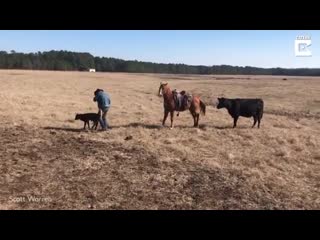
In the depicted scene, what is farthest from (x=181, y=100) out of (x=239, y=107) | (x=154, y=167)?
(x=154, y=167)

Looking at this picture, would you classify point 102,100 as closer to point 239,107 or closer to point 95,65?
point 239,107

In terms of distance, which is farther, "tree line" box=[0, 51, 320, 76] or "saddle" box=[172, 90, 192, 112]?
"tree line" box=[0, 51, 320, 76]

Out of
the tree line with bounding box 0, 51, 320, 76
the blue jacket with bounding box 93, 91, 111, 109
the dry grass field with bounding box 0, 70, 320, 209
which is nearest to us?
the dry grass field with bounding box 0, 70, 320, 209

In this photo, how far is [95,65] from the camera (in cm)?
13512

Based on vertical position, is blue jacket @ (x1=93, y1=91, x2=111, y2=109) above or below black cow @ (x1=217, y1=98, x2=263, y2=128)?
above

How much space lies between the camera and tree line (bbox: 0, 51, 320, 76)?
378 feet

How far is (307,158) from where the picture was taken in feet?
43.4

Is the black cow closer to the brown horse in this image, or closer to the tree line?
the brown horse

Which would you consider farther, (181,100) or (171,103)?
(181,100)

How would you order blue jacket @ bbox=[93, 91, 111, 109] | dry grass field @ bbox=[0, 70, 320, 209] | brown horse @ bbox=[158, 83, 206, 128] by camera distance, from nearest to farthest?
1. dry grass field @ bbox=[0, 70, 320, 209]
2. blue jacket @ bbox=[93, 91, 111, 109]
3. brown horse @ bbox=[158, 83, 206, 128]

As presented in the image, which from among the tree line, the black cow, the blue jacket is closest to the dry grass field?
the black cow
